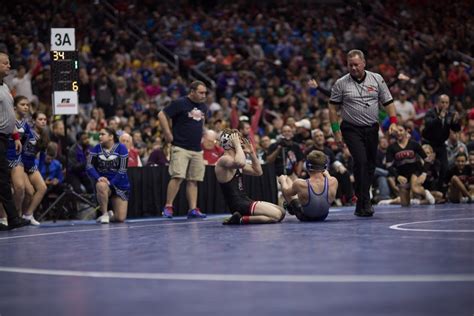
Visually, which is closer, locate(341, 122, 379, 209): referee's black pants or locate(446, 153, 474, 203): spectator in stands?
locate(341, 122, 379, 209): referee's black pants

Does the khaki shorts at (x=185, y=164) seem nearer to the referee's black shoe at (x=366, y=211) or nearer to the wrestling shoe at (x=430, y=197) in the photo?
the referee's black shoe at (x=366, y=211)

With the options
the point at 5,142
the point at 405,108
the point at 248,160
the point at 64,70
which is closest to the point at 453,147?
the point at 405,108

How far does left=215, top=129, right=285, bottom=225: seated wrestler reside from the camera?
29.8 feet

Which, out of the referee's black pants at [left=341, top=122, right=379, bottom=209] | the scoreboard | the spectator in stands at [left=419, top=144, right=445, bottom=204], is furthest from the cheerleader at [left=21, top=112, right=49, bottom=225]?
the spectator in stands at [left=419, top=144, right=445, bottom=204]

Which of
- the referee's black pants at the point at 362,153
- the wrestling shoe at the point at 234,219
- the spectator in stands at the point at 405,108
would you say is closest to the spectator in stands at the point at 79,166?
the wrestling shoe at the point at 234,219

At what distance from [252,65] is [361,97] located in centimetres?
1098

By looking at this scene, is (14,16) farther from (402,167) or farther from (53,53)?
(402,167)

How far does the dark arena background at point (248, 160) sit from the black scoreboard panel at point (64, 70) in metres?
0.02

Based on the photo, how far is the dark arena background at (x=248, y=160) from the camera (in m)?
4.17

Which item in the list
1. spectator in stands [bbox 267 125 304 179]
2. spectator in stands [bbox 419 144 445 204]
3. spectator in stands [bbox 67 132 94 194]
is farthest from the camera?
spectator in stands [bbox 267 125 304 179]

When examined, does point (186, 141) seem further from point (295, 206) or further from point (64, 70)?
point (295, 206)

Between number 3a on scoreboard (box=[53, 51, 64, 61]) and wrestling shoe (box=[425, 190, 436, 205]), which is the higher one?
number 3a on scoreboard (box=[53, 51, 64, 61])

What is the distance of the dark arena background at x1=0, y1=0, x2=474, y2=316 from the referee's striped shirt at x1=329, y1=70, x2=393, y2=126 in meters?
0.29

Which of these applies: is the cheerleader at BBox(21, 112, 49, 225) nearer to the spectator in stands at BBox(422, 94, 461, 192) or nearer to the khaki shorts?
the khaki shorts
